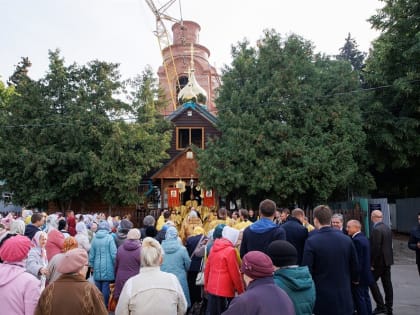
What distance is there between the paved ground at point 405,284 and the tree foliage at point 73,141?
13657 mm

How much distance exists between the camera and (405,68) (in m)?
20.6

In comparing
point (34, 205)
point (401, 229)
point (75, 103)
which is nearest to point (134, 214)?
point (34, 205)

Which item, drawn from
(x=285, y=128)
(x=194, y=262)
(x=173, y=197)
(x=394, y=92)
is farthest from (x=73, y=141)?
(x=394, y=92)

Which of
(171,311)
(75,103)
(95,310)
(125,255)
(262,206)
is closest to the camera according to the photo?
(95,310)

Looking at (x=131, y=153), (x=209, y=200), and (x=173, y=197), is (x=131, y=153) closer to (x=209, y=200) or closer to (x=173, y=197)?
(x=173, y=197)

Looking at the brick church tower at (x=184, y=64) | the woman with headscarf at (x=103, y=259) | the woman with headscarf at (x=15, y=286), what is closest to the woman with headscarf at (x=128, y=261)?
the woman with headscarf at (x=103, y=259)

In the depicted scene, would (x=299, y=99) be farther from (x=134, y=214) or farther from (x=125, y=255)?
(x=125, y=255)

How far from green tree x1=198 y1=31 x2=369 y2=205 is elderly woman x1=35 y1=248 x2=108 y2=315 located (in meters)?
15.6

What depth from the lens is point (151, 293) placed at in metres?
3.82

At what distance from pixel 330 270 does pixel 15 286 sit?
3454 mm

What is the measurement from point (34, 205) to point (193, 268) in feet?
60.9

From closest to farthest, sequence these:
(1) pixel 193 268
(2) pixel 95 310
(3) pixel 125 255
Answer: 1. (2) pixel 95 310
2. (3) pixel 125 255
3. (1) pixel 193 268

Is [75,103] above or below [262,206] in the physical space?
above

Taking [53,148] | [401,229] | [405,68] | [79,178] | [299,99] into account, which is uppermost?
[405,68]
